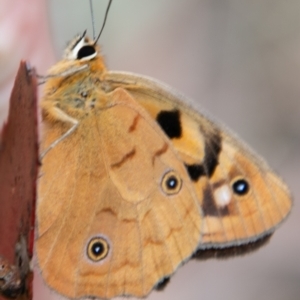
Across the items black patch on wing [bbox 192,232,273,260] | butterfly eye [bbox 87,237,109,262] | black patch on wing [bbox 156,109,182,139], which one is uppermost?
black patch on wing [bbox 156,109,182,139]

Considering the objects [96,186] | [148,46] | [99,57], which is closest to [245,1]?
[148,46]

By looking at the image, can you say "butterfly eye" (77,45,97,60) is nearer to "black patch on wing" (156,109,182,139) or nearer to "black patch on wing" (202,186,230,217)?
"black patch on wing" (156,109,182,139)

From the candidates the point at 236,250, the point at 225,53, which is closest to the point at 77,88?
the point at 236,250

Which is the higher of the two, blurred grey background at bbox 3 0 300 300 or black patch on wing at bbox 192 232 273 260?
blurred grey background at bbox 3 0 300 300

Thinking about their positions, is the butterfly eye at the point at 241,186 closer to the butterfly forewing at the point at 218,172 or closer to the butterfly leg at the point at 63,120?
the butterfly forewing at the point at 218,172

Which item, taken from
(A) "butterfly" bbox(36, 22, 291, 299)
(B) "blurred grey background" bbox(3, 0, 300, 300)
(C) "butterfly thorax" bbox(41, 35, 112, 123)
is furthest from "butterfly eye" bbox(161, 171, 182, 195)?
(B) "blurred grey background" bbox(3, 0, 300, 300)
